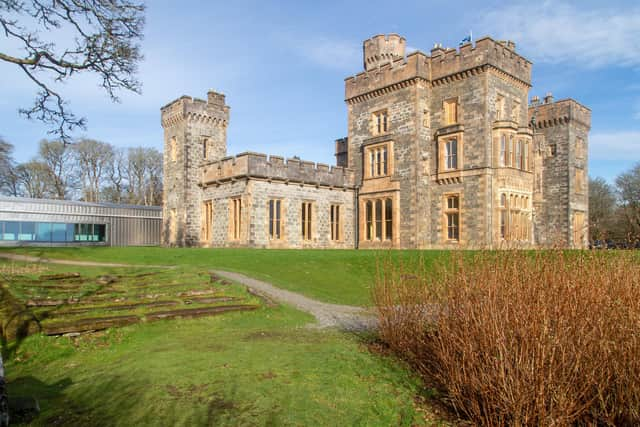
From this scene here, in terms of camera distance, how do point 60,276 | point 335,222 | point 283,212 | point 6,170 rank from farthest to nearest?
point 6,170
point 335,222
point 283,212
point 60,276

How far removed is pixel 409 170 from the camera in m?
27.0

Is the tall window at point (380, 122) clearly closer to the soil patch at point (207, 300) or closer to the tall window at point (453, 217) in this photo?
the tall window at point (453, 217)

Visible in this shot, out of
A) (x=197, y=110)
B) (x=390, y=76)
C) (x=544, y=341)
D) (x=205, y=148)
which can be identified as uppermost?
(x=390, y=76)

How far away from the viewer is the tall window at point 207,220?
1175 inches

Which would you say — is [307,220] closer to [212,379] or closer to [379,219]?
[379,219]

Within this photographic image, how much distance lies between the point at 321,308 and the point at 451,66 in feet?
61.7

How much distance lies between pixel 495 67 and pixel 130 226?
33.5m

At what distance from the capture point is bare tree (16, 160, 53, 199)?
5184 centimetres

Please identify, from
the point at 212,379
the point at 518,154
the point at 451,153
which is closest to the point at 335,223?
the point at 451,153

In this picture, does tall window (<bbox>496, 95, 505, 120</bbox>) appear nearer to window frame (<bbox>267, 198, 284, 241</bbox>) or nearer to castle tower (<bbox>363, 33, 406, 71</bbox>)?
castle tower (<bbox>363, 33, 406, 71</bbox>)

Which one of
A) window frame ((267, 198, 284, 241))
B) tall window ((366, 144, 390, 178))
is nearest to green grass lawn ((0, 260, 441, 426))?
window frame ((267, 198, 284, 241))

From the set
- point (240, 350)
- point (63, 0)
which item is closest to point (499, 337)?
point (240, 350)

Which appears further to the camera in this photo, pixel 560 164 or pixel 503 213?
pixel 560 164

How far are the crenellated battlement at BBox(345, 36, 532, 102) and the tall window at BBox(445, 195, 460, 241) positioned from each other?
6950mm
